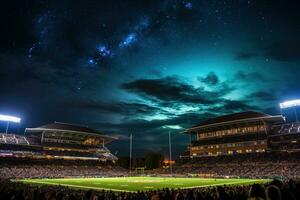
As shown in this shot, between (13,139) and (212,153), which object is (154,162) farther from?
(13,139)

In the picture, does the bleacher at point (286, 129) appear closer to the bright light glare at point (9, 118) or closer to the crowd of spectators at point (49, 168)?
the crowd of spectators at point (49, 168)

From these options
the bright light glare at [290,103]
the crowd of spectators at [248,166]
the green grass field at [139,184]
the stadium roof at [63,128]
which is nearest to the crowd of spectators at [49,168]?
the stadium roof at [63,128]

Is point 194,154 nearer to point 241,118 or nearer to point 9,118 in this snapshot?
point 241,118

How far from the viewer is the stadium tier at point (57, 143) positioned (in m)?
99.7

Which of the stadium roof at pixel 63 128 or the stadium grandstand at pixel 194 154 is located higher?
the stadium roof at pixel 63 128

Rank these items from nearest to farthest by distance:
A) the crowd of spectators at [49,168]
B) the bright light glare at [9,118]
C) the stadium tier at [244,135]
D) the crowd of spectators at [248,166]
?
the crowd of spectators at [248,166]
the crowd of spectators at [49,168]
the stadium tier at [244,135]
the bright light glare at [9,118]

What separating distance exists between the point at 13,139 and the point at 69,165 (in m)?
22.3

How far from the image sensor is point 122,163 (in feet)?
538

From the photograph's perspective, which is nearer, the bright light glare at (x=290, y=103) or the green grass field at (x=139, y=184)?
the green grass field at (x=139, y=184)

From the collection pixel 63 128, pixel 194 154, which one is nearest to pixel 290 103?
pixel 194 154

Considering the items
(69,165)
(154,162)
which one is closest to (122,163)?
(154,162)

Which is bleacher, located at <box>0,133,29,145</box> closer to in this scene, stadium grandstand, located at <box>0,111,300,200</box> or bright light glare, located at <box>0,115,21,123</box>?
stadium grandstand, located at <box>0,111,300,200</box>

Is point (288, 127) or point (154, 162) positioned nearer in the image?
point (288, 127)

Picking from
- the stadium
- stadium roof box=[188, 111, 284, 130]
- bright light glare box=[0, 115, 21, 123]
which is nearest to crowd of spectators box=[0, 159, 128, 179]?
the stadium
